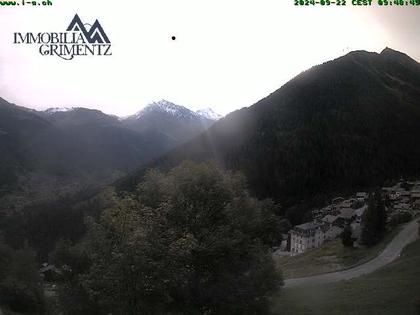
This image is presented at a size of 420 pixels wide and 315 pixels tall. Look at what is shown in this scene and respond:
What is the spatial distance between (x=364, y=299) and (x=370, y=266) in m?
30.0

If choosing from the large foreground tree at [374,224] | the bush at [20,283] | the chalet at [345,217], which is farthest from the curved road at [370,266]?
the chalet at [345,217]

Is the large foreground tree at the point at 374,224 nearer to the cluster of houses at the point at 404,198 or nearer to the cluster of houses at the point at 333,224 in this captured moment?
the cluster of houses at the point at 404,198

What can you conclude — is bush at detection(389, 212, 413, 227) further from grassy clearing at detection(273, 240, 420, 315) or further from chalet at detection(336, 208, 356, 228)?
grassy clearing at detection(273, 240, 420, 315)

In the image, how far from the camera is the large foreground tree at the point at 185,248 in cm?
1916

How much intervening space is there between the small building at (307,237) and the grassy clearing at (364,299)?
7962cm

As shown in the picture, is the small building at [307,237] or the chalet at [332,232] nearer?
the chalet at [332,232]

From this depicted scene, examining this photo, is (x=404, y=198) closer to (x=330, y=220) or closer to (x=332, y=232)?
(x=330, y=220)

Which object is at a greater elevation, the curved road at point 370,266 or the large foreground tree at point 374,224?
A: the large foreground tree at point 374,224

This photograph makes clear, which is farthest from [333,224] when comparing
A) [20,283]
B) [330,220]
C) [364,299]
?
[364,299]

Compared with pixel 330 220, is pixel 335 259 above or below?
below

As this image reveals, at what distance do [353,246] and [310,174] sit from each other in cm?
12168

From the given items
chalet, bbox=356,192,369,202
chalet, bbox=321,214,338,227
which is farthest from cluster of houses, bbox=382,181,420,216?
chalet, bbox=321,214,338,227

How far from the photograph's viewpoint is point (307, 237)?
389 feet

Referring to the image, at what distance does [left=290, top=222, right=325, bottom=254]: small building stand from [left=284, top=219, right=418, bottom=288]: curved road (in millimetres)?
45730
